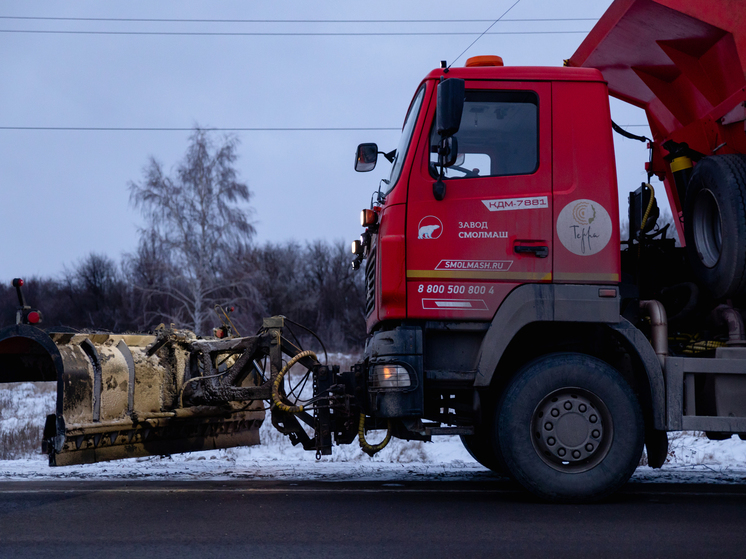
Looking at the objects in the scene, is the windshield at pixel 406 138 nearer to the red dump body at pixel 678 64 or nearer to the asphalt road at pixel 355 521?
the red dump body at pixel 678 64

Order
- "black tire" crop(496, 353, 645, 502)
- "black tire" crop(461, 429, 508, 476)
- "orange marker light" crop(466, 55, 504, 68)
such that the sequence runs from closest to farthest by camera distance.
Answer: "black tire" crop(496, 353, 645, 502) → "orange marker light" crop(466, 55, 504, 68) → "black tire" crop(461, 429, 508, 476)

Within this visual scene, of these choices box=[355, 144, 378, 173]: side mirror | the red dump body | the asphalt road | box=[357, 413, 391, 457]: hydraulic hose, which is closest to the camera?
the asphalt road

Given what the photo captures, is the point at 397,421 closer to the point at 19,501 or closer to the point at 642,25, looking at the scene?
the point at 19,501

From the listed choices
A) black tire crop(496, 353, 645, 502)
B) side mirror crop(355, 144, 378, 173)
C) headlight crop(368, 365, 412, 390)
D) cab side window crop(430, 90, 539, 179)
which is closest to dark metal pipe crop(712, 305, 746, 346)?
black tire crop(496, 353, 645, 502)

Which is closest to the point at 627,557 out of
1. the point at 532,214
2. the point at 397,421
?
the point at 397,421

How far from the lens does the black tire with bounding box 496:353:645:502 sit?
4777mm

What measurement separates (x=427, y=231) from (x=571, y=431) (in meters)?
1.76

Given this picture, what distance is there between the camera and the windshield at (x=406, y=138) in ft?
17.3

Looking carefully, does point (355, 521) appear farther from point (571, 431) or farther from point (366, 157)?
point (366, 157)

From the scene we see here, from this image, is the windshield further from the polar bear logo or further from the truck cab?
the polar bear logo

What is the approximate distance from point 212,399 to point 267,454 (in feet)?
8.04

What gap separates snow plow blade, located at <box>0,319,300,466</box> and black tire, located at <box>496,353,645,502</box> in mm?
2105

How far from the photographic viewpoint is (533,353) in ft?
17.3

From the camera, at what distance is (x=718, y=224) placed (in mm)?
5344
